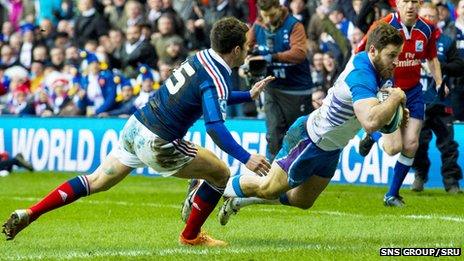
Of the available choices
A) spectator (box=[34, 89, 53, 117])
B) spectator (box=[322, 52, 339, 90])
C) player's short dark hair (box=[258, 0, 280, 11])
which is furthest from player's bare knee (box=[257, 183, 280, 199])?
spectator (box=[34, 89, 53, 117])

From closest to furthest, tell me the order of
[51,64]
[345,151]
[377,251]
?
[377,251]
[345,151]
[51,64]

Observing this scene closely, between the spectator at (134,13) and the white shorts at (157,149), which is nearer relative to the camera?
the white shorts at (157,149)

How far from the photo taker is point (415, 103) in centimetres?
1400

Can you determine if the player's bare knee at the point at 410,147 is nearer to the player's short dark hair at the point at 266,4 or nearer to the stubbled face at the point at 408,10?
the stubbled face at the point at 408,10

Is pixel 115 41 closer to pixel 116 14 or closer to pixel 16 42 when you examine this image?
pixel 116 14

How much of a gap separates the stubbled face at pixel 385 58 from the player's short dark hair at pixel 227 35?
1.03m

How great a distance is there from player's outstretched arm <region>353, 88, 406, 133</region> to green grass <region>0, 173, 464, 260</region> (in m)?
0.94

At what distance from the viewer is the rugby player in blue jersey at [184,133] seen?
9.86 meters

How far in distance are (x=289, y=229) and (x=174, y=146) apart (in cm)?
188

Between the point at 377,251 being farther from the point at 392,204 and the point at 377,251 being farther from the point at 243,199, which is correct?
the point at 392,204

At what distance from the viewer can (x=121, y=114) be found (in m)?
21.9

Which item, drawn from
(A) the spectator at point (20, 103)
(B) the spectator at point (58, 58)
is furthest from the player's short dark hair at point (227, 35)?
(B) the spectator at point (58, 58)

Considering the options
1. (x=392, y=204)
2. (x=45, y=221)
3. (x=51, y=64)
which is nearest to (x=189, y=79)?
(x=45, y=221)

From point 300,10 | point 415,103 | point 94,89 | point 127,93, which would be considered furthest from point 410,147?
point 94,89
